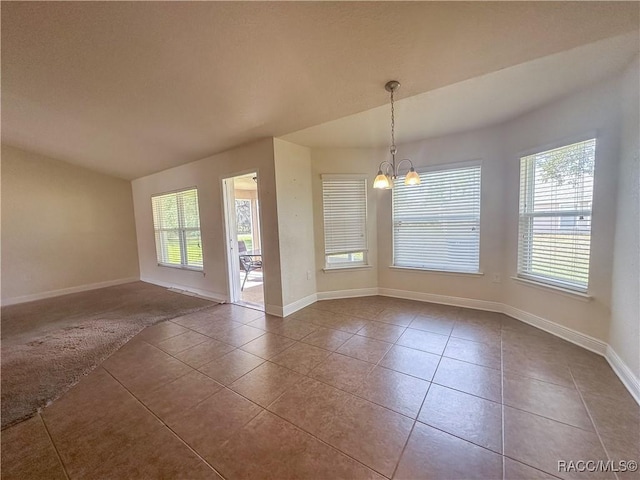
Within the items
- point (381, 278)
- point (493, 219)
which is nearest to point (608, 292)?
point (493, 219)

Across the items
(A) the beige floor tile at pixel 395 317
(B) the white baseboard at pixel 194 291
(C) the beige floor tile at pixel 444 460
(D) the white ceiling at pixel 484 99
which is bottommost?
(C) the beige floor tile at pixel 444 460

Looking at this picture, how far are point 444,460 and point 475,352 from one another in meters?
1.33

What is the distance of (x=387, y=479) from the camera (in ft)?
4.30

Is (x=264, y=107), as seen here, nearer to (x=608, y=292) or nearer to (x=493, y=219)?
(x=493, y=219)

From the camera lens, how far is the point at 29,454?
1.53 metres

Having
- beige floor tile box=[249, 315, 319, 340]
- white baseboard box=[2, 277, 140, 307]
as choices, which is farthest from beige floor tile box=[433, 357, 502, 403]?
white baseboard box=[2, 277, 140, 307]

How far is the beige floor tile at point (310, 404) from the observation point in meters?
1.70

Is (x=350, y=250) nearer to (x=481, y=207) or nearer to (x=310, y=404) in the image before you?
(x=481, y=207)

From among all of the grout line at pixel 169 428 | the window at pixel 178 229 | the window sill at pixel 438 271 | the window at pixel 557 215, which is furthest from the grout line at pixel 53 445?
the window at pixel 557 215

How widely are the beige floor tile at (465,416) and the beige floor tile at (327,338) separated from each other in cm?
103

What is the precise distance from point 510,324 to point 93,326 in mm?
5320

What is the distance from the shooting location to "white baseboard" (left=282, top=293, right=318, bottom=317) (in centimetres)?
360

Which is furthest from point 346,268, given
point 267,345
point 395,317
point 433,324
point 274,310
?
point 267,345

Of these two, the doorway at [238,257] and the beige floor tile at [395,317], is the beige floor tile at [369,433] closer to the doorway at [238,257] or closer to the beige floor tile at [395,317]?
the beige floor tile at [395,317]
